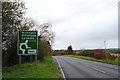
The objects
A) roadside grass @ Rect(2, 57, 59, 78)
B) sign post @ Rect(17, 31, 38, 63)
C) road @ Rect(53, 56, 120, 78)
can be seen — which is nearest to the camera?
roadside grass @ Rect(2, 57, 59, 78)

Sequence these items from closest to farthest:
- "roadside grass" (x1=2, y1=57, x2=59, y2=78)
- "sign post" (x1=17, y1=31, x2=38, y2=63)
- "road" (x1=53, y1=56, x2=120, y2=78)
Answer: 1. "roadside grass" (x1=2, y1=57, x2=59, y2=78)
2. "road" (x1=53, y1=56, x2=120, y2=78)
3. "sign post" (x1=17, y1=31, x2=38, y2=63)

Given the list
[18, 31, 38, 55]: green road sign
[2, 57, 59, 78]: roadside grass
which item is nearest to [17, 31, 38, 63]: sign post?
[18, 31, 38, 55]: green road sign

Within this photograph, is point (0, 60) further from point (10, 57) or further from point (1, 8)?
point (1, 8)

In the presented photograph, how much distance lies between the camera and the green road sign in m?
18.8

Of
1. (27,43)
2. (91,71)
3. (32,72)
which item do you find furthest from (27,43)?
(91,71)

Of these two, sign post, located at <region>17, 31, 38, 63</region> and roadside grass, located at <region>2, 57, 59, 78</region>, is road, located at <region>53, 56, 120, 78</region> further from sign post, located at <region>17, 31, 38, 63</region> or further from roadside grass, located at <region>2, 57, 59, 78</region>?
sign post, located at <region>17, 31, 38, 63</region>

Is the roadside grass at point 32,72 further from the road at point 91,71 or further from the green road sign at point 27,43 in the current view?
the green road sign at point 27,43

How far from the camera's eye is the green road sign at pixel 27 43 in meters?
18.8

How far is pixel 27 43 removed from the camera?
63.3ft

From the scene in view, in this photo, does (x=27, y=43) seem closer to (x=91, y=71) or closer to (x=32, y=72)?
(x=32, y=72)

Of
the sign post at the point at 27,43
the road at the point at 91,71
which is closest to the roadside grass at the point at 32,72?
the road at the point at 91,71

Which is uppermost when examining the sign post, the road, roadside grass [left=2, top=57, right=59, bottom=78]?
the sign post

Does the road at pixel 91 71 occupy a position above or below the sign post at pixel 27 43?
below

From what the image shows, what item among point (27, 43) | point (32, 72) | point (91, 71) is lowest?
point (91, 71)
